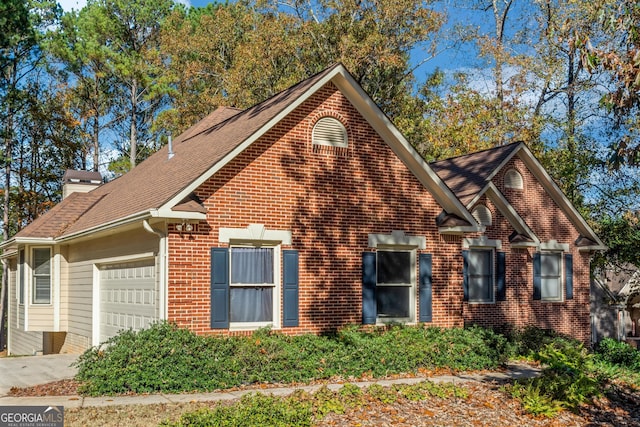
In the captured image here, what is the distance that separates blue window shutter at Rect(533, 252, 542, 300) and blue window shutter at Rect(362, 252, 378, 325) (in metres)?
8.06

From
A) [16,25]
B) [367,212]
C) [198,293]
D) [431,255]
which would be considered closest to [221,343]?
[198,293]

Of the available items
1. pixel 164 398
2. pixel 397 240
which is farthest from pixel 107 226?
pixel 397 240

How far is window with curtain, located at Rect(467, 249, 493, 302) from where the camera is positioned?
20656 mm

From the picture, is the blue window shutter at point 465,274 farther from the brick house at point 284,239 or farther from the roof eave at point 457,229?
the roof eave at point 457,229

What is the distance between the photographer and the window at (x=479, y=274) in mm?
20597

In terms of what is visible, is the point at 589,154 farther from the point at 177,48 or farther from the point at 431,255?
the point at 177,48

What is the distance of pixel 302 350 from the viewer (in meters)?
13.4

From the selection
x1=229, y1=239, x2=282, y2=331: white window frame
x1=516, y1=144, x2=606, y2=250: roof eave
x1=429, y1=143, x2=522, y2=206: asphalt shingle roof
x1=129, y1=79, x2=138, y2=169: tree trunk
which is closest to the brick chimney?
x1=429, y1=143, x2=522, y2=206: asphalt shingle roof

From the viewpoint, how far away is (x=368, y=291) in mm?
15734

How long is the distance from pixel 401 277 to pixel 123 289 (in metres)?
6.46

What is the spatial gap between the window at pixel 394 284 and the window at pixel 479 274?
4.37 m

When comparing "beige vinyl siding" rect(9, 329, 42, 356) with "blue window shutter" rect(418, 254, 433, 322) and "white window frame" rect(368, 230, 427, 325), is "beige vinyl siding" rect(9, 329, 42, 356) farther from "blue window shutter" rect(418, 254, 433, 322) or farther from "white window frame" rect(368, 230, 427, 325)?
"blue window shutter" rect(418, 254, 433, 322)

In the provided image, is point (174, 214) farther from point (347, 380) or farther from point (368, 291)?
point (368, 291)

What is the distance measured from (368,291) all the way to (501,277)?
6.75 m
